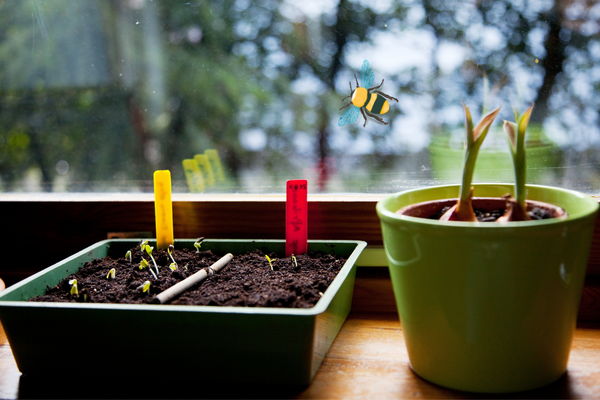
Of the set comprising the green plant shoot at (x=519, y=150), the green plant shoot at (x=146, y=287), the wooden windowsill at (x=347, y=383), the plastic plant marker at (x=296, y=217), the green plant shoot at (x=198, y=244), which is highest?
the green plant shoot at (x=519, y=150)

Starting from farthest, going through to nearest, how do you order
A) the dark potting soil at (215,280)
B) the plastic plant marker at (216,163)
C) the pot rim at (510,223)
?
the plastic plant marker at (216,163) < the dark potting soil at (215,280) < the pot rim at (510,223)

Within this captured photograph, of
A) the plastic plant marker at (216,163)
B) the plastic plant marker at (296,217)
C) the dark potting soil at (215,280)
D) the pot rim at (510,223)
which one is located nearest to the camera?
the pot rim at (510,223)

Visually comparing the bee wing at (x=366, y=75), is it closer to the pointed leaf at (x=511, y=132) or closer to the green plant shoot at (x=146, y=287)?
the pointed leaf at (x=511, y=132)

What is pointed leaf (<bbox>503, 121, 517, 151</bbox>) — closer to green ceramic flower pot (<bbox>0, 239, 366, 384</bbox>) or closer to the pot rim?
the pot rim

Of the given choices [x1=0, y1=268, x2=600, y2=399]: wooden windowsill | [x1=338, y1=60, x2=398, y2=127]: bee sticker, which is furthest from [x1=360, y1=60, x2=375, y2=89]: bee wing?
[x1=0, y1=268, x2=600, y2=399]: wooden windowsill

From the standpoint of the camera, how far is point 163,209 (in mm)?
809

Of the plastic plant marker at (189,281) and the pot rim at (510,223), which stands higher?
the pot rim at (510,223)

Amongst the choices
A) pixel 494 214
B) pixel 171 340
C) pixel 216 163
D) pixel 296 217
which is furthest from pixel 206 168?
pixel 494 214

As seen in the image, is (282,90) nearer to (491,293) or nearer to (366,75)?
(366,75)

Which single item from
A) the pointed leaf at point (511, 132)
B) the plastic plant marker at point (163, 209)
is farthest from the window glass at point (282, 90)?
the pointed leaf at point (511, 132)

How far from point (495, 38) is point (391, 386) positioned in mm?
587

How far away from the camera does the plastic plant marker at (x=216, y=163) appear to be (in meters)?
0.96

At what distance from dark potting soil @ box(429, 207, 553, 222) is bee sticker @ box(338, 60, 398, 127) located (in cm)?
29

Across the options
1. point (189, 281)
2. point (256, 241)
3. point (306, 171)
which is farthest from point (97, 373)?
point (306, 171)
